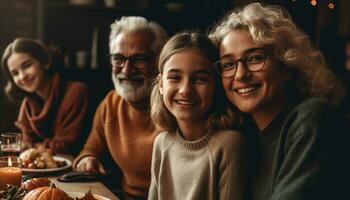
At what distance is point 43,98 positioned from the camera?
2.95m

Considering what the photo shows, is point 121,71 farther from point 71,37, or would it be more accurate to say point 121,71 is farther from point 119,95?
point 71,37

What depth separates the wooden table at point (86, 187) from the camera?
170cm

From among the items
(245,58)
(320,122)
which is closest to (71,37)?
(245,58)

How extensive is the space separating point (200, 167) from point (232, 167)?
144 millimetres

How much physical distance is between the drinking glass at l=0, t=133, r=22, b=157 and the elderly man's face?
0.56m

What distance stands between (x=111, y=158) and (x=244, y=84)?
1274 mm

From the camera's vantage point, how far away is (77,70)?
399 cm

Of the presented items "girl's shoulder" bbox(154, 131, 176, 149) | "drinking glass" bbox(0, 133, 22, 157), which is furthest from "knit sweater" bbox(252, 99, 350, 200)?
"drinking glass" bbox(0, 133, 22, 157)

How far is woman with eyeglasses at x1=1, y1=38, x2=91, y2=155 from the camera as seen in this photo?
2.82 m

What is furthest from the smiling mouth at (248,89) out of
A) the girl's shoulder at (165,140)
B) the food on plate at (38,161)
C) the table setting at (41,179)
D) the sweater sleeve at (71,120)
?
the sweater sleeve at (71,120)

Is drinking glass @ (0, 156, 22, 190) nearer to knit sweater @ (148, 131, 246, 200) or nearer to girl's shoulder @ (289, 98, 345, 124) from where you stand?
knit sweater @ (148, 131, 246, 200)

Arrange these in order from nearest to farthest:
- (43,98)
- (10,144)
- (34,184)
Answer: (34,184) → (10,144) → (43,98)

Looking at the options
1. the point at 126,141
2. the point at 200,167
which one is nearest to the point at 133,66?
the point at 126,141

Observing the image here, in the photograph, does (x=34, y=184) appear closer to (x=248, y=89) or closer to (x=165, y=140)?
(x=165, y=140)
